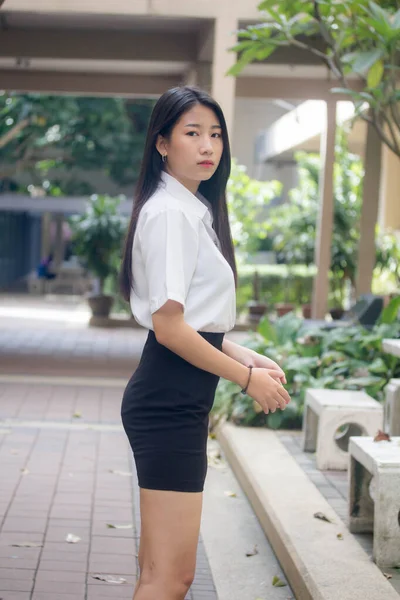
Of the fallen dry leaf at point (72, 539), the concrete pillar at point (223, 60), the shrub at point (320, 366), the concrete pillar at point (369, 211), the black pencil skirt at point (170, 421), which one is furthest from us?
the concrete pillar at point (369, 211)

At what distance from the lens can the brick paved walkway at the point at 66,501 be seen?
3.69 metres

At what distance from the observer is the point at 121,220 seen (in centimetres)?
1427

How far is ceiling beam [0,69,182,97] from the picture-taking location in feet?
38.2

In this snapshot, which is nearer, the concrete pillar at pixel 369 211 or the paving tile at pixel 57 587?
the paving tile at pixel 57 587

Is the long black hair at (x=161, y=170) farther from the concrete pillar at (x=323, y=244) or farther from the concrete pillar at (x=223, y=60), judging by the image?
the concrete pillar at (x=323, y=244)

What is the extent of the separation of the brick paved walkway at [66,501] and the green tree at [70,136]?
10215 millimetres

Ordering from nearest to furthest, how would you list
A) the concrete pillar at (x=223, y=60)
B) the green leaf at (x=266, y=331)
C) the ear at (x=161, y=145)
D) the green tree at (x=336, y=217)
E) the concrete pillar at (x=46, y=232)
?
the ear at (x=161, y=145)
the green leaf at (x=266, y=331)
the concrete pillar at (x=223, y=60)
the green tree at (x=336, y=217)
the concrete pillar at (x=46, y=232)

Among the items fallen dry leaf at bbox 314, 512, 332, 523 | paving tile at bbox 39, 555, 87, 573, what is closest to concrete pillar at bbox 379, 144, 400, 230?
fallen dry leaf at bbox 314, 512, 332, 523

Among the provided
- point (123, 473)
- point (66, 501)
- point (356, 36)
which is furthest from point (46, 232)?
point (356, 36)

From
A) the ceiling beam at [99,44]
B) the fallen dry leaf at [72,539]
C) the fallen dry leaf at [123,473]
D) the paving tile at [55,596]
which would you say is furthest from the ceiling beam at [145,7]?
the paving tile at [55,596]

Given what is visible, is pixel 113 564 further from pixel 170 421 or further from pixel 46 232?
pixel 46 232

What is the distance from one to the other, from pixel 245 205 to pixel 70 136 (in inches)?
256

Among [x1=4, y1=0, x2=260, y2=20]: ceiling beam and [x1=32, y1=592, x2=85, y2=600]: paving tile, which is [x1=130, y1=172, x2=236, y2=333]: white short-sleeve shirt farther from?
[x1=4, y1=0, x2=260, y2=20]: ceiling beam

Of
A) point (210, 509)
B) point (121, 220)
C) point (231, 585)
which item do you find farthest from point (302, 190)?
point (231, 585)
